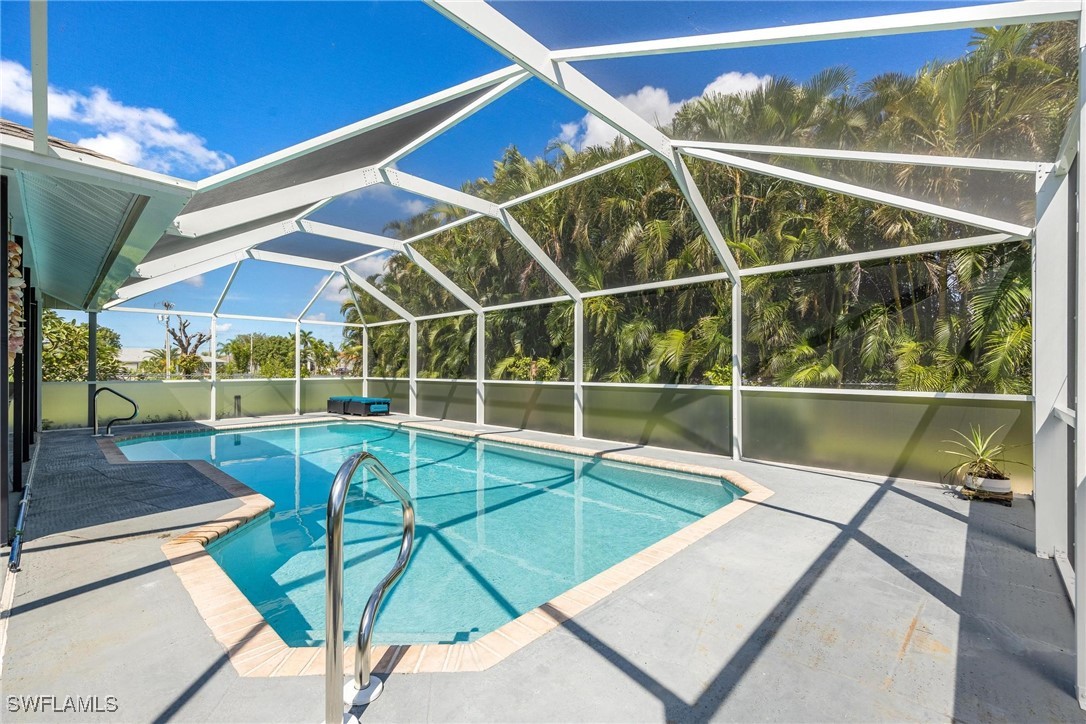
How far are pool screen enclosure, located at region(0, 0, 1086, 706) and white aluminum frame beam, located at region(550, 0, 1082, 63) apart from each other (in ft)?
0.05

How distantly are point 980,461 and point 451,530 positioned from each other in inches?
245

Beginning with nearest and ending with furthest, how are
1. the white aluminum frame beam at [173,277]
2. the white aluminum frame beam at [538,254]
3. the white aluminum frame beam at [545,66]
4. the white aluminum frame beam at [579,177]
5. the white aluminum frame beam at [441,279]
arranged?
the white aluminum frame beam at [545,66] < the white aluminum frame beam at [579,177] < the white aluminum frame beam at [538,254] < the white aluminum frame beam at [173,277] < the white aluminum frame beam at [441,279]

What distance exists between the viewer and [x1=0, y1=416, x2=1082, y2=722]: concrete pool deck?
2109 millimetres

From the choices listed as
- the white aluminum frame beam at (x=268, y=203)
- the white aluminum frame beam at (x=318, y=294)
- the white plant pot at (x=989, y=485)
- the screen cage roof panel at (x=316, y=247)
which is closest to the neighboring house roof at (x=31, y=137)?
the white aluminum frame beam at (x=268, y=203)

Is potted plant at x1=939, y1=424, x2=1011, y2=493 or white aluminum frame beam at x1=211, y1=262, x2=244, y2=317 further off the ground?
white aluminum frame beam at x1=211, y1=262, x2=244, y2=317

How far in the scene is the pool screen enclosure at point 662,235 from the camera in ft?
12.0

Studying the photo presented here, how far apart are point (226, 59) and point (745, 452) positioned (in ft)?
29.7

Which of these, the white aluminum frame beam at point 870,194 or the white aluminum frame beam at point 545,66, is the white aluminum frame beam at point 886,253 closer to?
the white aluminum frame beam at point 870,194

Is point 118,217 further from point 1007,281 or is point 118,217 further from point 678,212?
point 1007,281

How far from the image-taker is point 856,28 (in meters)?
3.60

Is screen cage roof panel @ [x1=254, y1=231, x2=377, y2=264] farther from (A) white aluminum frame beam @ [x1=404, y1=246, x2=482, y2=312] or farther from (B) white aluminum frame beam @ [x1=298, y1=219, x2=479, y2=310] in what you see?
(A) white aluminum frame beam @ [x1=404, y1=246, x2=482, y2=312]

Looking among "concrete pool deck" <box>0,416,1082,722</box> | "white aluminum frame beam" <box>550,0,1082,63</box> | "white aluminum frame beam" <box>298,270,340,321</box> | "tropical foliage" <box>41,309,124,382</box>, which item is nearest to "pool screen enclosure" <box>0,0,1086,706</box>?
"white aluminum frame beam" <box>550,0,1082,63</box>

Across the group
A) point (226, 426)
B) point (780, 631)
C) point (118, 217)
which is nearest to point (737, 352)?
point (780, 631)

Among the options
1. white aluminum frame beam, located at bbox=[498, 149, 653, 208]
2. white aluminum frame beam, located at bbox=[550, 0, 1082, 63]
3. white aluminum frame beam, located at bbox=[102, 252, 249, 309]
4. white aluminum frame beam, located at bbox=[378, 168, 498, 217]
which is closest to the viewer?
white aluminum frame beam, located at bbox=[550, 0, 1082, 63]
